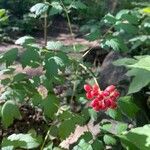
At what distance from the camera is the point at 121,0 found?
1135 cm

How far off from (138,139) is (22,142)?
64cm

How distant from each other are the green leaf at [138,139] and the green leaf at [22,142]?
0.48m

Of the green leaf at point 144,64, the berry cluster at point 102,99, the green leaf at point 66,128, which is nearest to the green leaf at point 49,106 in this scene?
the green leaf at point 66,128

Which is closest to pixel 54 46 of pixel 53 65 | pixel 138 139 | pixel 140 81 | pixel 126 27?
pixel 53 65

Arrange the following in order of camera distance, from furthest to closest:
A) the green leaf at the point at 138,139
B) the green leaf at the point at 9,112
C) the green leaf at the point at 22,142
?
the green leaf at the point at 9,112 → the green leaf at the point at 22,142 → the green leaf at the point at 138,139

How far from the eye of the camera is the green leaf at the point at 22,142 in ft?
7.29

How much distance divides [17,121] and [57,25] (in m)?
7.21

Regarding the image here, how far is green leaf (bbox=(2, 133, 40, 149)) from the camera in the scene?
7.29 feet

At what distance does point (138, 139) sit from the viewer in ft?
6.38

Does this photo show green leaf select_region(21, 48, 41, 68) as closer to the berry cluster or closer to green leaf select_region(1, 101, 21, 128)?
green leaf select_region(1, 101, 21, 128)

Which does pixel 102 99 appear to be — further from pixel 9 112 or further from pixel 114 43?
pixel 9 112

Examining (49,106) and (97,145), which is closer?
(97,145)

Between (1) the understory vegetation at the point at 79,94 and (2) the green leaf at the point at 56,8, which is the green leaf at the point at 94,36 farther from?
(2) the green leaf at the point at 56,8

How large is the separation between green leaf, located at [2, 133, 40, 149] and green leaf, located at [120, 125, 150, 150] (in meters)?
0.48
